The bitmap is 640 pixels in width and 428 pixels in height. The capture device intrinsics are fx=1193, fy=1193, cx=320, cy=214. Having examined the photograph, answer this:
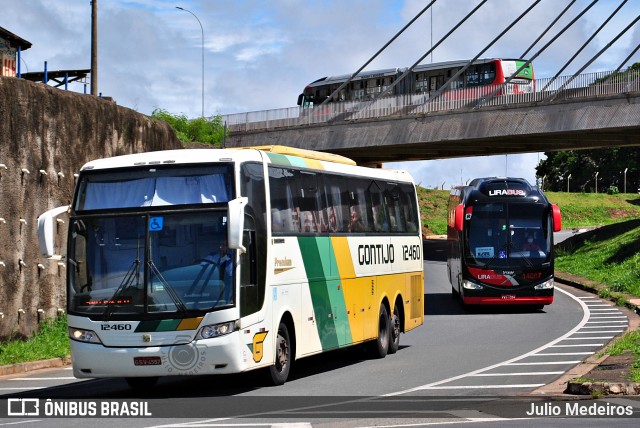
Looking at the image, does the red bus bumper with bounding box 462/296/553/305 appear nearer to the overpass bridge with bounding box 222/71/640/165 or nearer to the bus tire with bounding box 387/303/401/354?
the bus tire with bounding box 387/303/401/354

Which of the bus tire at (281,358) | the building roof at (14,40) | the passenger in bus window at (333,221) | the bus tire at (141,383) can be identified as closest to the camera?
the bus tire at (281,358)

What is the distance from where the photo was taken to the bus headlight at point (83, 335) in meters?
15.0

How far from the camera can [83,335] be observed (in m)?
15.1

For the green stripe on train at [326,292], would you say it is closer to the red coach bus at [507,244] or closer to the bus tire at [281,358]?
the bus tire at [281,358]

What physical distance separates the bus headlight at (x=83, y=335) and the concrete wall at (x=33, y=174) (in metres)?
6.67

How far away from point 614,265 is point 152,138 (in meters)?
22.3

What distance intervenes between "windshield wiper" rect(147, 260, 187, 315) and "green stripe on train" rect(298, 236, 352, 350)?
2.80 meters

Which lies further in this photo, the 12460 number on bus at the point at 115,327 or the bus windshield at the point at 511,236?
the bus windshield at the point at 511,236

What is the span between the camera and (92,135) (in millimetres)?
25422

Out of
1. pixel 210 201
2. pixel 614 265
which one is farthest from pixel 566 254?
pixel 210 201

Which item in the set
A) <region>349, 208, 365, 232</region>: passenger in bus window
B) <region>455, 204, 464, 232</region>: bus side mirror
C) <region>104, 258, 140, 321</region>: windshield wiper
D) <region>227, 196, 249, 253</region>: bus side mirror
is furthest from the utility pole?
<region>227, 196, 249, 253</region>: bus side mirror

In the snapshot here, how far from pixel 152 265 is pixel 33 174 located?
8.89m

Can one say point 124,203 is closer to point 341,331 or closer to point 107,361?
point 107,361

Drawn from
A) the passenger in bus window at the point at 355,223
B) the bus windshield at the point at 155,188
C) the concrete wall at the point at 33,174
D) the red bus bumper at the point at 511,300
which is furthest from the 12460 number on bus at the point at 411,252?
the red bus bumper at the point at 511,300
